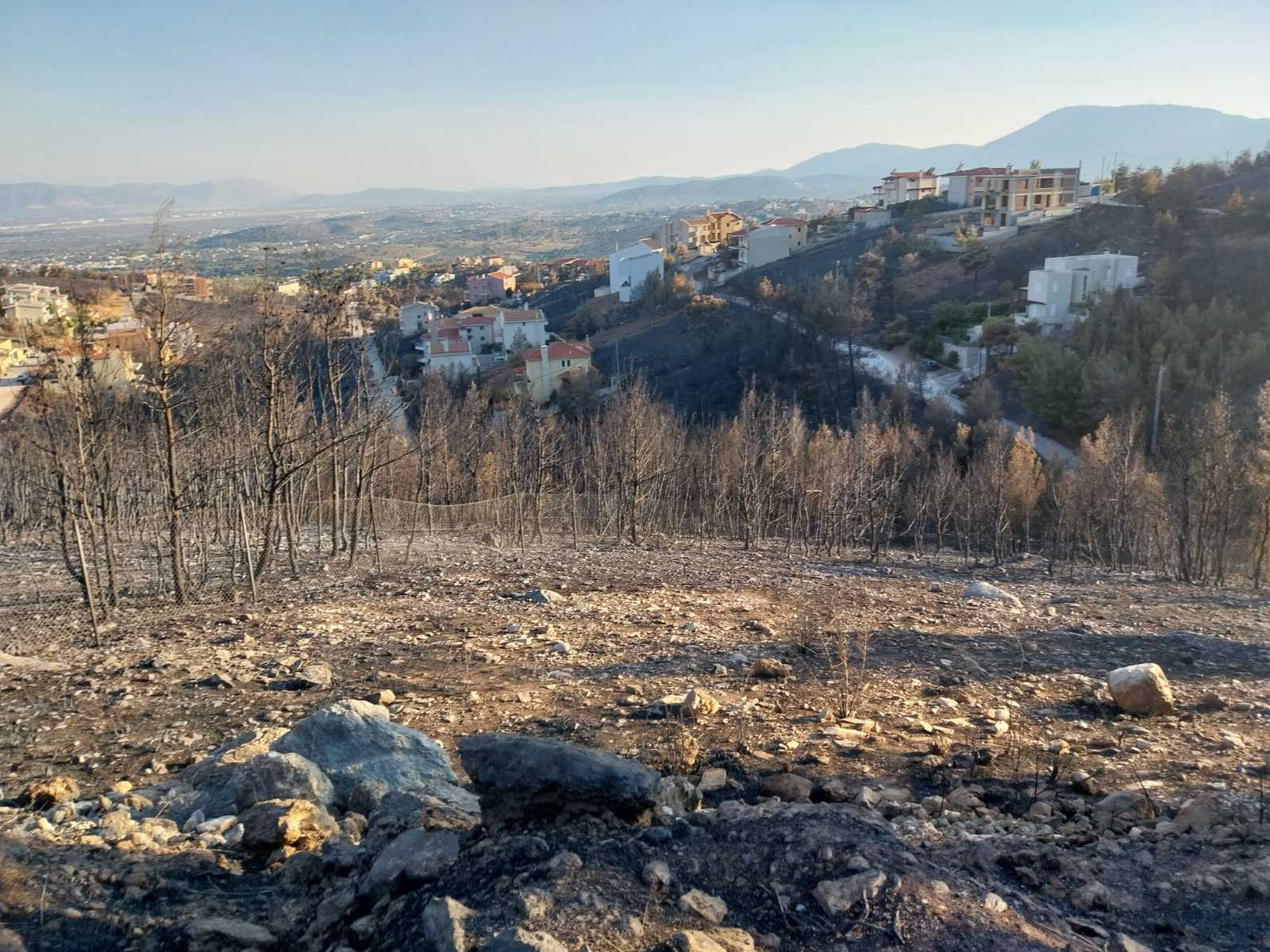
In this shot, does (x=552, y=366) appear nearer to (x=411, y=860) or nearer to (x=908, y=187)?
(x=411, y=860)

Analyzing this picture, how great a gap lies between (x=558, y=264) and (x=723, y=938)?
89.9m

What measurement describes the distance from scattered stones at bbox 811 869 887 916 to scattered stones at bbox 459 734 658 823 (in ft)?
3.45

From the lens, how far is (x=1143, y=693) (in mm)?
7047

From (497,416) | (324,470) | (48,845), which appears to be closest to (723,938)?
(48,845)

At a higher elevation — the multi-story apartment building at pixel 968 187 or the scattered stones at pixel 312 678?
the multi-story apartment building at pixel 968 187

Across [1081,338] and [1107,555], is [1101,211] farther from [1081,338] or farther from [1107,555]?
[1107,555]

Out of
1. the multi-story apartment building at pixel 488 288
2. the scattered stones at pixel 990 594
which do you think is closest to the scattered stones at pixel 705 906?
the scattered stones at pixel 990 594

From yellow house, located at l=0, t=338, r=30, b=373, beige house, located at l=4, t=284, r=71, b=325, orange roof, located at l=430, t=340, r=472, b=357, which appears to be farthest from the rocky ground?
orange roof, located at l=430, t=340, r=472, b=357

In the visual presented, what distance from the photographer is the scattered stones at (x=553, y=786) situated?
4414 mm

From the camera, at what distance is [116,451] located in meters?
16.1

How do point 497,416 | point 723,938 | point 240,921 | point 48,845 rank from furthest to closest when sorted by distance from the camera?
point 497,416, point 48,845, point 240,921, point 723,938

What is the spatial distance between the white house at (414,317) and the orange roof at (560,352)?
703 inches

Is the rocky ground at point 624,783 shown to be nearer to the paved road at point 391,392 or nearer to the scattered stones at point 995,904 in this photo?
the scattered stones at point 995,904

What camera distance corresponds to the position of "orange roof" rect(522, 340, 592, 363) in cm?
4328
